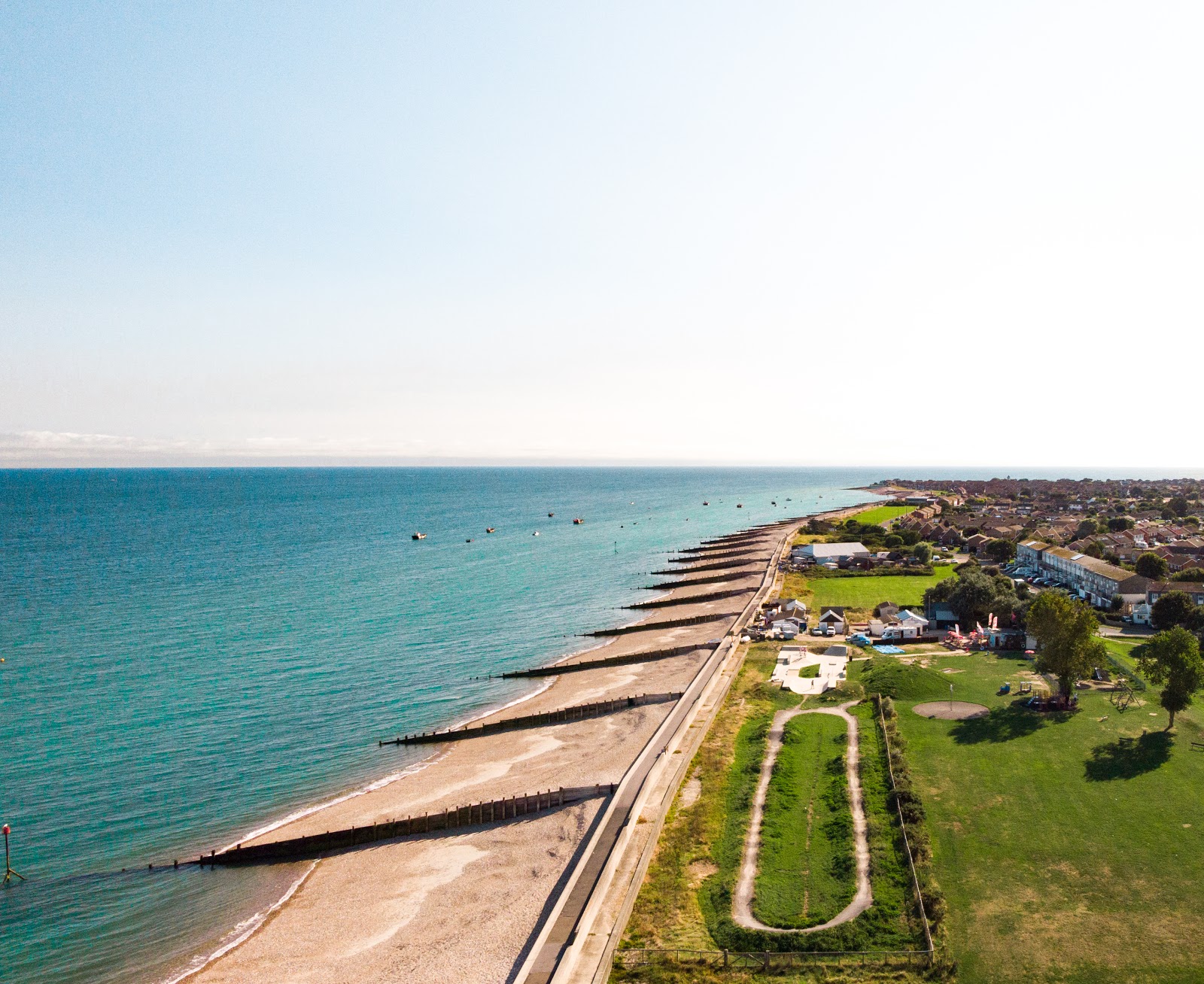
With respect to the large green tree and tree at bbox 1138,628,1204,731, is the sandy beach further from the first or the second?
the large green tree

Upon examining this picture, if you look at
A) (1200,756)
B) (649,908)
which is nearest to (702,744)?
(649,908)

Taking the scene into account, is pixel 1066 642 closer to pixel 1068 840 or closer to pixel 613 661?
pixel 1068 840

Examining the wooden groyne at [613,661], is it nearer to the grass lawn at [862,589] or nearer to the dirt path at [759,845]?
the grass lawn at [862,589]

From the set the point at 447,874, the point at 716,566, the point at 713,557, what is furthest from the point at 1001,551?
the point at 447,874

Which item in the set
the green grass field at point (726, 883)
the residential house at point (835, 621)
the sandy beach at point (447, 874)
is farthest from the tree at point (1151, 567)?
the sandy beach at point (447, 874)

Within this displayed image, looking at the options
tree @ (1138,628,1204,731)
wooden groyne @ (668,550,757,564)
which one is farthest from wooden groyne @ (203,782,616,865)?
wooden groyne @ (668,550,757,564)

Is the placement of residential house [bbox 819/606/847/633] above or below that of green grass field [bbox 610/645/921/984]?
above
